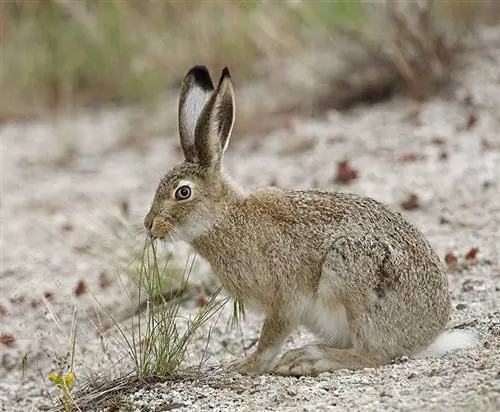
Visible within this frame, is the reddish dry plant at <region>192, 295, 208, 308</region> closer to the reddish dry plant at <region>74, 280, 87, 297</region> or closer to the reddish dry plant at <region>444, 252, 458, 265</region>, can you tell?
the reddish dry plant at <region>74, 280, 87, 297</region>

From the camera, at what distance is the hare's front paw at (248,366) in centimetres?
481

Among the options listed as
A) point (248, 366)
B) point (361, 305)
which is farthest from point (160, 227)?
point (361, 305)

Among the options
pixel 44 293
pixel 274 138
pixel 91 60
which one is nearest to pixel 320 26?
pixel 274 138

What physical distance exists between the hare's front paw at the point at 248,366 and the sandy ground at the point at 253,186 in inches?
4.3

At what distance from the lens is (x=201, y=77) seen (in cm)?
514

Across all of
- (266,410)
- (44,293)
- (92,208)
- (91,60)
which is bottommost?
(266,410)

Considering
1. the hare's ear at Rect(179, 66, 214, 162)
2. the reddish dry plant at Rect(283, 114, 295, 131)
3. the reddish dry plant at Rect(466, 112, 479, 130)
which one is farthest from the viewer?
the reddish dry plant at Rect(283, 114, 295, 131)

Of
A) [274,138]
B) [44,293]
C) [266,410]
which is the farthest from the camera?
[274,138]

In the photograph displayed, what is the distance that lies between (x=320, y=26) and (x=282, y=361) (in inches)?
211

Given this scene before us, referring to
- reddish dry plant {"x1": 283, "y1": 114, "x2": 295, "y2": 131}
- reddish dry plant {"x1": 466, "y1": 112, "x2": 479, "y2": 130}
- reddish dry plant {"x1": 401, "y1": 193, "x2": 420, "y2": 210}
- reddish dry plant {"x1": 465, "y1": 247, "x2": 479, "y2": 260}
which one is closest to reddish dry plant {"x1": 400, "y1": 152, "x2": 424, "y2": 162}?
reddish dry plant {"x1": 466, "y1": 112, "x2": 479, "y2": 130}

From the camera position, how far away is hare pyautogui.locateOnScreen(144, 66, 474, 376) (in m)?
4.64

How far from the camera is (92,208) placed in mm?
8086

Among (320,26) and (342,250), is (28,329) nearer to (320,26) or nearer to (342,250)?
(342,250)

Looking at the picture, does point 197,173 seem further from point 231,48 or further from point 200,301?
point 231,48
